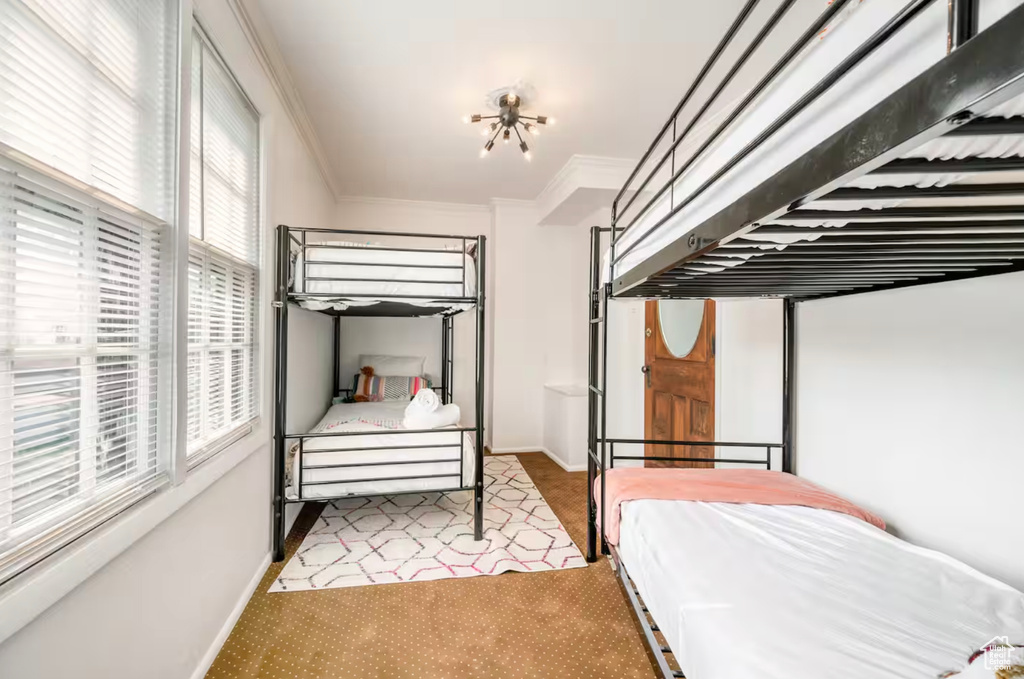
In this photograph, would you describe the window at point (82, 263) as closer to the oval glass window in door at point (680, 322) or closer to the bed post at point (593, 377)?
the bed post at point (593, 377)

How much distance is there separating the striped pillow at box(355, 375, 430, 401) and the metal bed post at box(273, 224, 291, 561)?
173cm

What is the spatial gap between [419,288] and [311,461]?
1090 millimetres

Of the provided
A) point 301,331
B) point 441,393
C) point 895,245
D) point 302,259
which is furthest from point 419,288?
point 441,393

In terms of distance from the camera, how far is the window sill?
750mm

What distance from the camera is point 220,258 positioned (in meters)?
1.66

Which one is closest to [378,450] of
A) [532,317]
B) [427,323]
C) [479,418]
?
[479,418]

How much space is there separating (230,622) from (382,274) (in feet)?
5.33

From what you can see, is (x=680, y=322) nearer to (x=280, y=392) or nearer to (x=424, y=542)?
(x=424, y=542)

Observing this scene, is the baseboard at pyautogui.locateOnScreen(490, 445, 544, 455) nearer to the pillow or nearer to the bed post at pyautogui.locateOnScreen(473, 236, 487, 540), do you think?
Result: the pillow

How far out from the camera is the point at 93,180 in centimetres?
100

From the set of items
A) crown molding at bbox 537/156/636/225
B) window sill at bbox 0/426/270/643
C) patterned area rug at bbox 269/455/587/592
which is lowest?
patterned area rug at bbox 269/455/587/592

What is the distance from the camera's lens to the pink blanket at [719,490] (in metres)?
1.64

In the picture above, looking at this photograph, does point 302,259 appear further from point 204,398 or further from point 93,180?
point 93,180

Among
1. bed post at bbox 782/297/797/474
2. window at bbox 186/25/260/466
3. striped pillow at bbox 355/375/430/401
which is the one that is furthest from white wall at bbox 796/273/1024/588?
striped pillow at bbox 355/375/430/401
